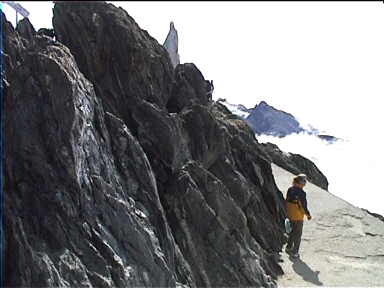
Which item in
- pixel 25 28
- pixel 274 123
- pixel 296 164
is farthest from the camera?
pixel 274 123

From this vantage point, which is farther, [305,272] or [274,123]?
[274,123]

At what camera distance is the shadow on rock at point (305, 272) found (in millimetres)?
15781

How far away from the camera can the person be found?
57.6 ft

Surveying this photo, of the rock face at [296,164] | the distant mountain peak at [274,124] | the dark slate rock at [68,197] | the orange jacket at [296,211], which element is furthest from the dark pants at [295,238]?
the distant mountain peak at [274,124]

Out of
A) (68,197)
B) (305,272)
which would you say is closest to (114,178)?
(68,197)

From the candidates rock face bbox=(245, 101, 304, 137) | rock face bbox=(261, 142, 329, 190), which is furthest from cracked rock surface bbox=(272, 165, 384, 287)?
rock face bbox=(245, 101, 304, 137)

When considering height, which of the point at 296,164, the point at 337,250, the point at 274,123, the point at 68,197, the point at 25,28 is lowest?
the point at 337,250

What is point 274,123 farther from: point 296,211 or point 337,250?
point 296,211

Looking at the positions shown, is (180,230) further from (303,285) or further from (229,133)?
(229,133)

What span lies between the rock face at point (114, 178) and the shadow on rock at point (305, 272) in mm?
676

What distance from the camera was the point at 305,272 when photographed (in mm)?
16578

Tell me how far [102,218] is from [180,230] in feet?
10.8

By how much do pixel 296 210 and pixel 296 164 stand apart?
21.5 metres

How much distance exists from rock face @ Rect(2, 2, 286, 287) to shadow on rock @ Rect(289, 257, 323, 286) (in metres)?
0.68
